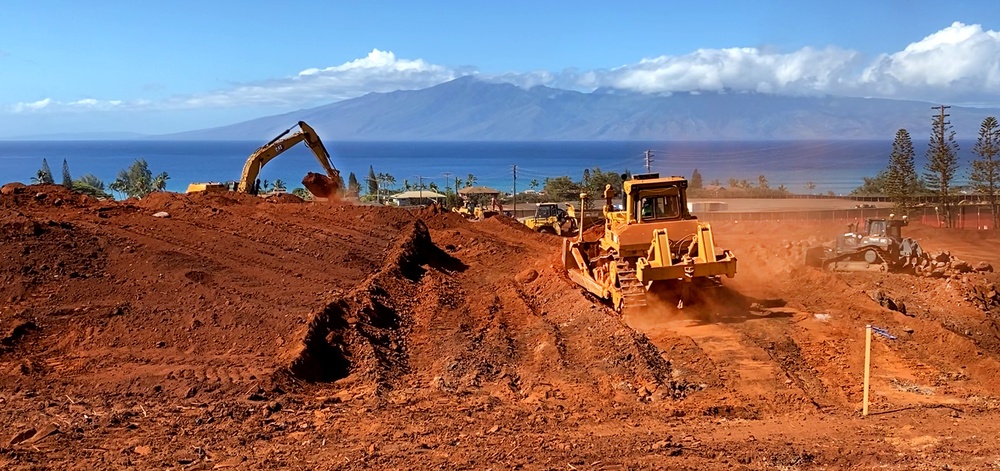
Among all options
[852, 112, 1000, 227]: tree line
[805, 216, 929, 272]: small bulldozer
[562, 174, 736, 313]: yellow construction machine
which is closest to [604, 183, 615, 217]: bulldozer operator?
[562, 174, 736, 313]: yellow construction machine

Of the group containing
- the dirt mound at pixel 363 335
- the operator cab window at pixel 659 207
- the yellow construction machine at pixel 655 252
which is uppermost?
the operator cab window at pixel 659 207

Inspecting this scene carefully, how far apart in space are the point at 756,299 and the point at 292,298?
933 cm

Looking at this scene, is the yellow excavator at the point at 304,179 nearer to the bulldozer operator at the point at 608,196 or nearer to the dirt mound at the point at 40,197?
the dirt mound at the point at 40,197

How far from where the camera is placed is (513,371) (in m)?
11.4

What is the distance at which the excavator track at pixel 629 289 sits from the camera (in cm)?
1413

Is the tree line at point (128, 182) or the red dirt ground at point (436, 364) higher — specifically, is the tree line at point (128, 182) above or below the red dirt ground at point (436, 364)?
below

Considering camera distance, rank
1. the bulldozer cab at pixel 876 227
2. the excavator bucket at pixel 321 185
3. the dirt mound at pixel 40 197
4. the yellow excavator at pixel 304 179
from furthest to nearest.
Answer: the excavator bucket at pixel 321 185, the yellow excavator at pixel 304 179, the bulldozer cab at pixel 876 227, the dirt mound at pixel 40 197

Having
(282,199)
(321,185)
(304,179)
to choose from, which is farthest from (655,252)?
(282,199)

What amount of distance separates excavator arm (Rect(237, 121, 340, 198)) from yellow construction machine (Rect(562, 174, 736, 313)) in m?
16.6

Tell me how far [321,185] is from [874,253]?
18829 millimetres

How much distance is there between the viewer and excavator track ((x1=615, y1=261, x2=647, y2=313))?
1413 centimetres

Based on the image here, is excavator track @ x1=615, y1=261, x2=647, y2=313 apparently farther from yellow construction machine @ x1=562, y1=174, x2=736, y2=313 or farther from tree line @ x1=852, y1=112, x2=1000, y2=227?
tree line @ x1=852, y1=112, x2=1000, y2=227

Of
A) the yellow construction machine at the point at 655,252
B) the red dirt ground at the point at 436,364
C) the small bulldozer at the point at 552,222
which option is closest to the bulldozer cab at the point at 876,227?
the red dirt ground at the point at 436,364

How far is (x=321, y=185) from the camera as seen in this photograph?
1208 inches
